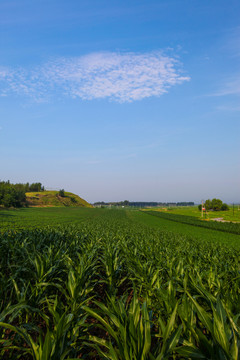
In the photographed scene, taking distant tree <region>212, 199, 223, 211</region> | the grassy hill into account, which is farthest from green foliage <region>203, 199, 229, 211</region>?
the grassy hill

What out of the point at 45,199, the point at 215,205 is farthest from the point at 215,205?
the point at 45,199

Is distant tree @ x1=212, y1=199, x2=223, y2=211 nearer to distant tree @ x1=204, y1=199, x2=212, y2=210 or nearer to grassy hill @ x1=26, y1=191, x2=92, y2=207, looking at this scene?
distant tree @ x1=204, y1=199, x2=212, y2=210

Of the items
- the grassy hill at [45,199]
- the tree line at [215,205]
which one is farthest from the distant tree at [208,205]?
the grassy hill at [45,199]

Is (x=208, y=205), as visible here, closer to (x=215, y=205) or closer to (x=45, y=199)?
(x=215, y=205)

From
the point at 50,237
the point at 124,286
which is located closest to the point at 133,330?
the point at 124,286

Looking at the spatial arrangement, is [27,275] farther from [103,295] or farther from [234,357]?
[234,357]

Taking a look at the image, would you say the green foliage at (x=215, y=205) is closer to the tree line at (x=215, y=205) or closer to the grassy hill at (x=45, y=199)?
the tree line at (x=215, y=205)

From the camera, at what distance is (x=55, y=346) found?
2.27 metres

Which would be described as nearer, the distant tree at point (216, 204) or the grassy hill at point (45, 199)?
the distant tree at point (216, 204)

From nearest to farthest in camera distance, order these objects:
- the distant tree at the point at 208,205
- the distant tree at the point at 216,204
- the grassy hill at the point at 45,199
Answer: the distant tree at the point at 216,204
the distant tree at the point at 208,205
the grassy hill at the point at 45,199

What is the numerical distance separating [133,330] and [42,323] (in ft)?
9.45

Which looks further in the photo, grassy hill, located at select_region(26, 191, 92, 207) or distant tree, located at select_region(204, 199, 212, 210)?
grassy hill, located at select_region(26, 191, 92, 207)

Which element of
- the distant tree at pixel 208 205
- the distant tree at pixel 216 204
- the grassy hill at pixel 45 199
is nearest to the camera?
the distant tree at pixel 216 204

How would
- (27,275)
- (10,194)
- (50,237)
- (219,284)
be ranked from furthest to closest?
(10,194) < (50,237) < (27,275) < (219,284)
